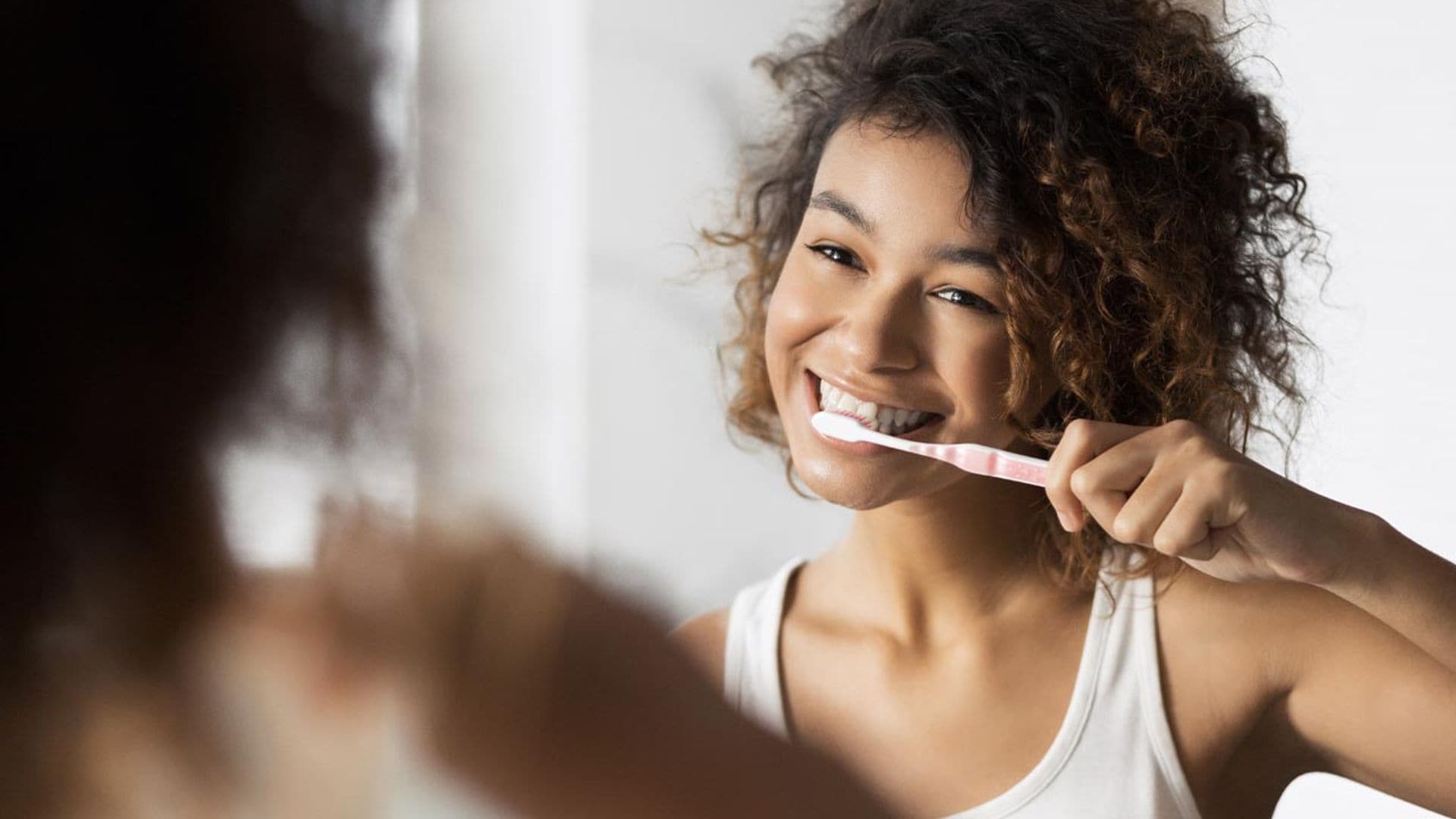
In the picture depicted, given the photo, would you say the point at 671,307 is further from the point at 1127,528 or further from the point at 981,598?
Answer: the point at 1127,528

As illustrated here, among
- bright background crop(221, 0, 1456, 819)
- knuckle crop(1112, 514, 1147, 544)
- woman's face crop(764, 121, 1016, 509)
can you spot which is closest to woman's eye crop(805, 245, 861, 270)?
woman's face crop(764, 121, 1016, 509)

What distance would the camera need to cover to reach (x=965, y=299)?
0.92 metres

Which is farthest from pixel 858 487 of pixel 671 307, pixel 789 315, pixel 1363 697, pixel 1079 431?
pixel 671 307

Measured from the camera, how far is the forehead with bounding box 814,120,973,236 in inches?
36.1

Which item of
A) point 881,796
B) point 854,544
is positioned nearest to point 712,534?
point 854,544

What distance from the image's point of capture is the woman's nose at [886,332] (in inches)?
36.1

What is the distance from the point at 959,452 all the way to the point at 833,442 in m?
0.19

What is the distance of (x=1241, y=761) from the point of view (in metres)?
0.98

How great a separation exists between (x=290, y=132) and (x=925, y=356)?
A: 0.69 m

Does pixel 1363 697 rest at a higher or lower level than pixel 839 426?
lower

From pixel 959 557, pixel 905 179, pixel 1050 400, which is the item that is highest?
pixel 905 179

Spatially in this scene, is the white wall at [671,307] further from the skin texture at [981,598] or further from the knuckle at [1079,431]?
the knuckle at [1079,431]

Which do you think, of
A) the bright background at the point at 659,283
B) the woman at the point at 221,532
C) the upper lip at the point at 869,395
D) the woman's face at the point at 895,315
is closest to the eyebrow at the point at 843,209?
the woman's face at the point at 895,315

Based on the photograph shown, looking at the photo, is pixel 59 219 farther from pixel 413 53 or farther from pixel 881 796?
pixel 881 796
